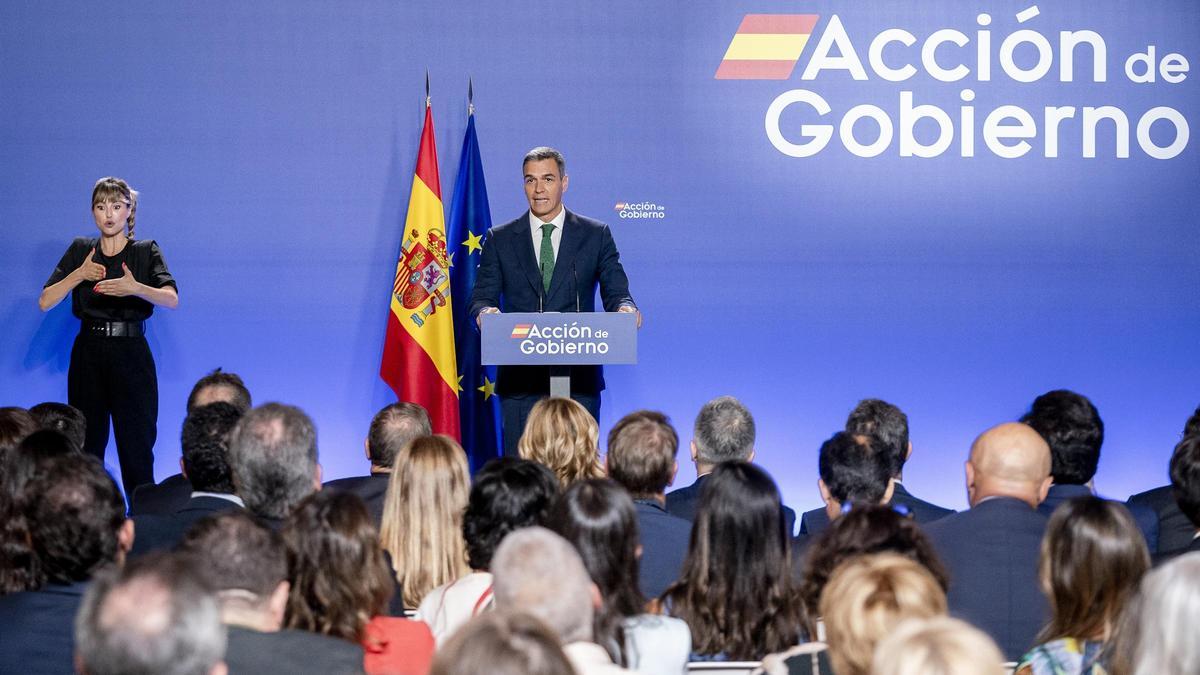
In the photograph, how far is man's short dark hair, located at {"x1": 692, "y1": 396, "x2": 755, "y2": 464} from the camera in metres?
4.38

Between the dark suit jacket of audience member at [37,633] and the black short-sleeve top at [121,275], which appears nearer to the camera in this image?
the dark suit jacket of audience member at [37,633]

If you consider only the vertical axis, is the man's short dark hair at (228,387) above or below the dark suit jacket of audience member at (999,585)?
above

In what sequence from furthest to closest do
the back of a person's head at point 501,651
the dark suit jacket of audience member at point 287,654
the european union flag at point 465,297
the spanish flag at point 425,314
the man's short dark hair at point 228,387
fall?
the european union flag at point 465,297, the spanish flag at point 425,314, the man's short dark hair at point 228,387, the dark suit jacket of audience member at point 287,654, the back of a person's head at point 501,651

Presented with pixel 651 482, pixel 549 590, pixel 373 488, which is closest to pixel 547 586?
pixel 549 590

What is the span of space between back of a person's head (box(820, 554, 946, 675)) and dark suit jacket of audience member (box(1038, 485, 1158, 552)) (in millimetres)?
1626

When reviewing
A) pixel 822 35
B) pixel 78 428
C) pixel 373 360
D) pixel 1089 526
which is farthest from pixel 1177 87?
pixel 78 428

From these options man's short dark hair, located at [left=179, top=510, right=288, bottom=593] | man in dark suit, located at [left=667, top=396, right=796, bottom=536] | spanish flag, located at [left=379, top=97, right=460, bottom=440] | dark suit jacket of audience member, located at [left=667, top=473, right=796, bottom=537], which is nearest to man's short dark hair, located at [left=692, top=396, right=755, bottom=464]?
man in dark suit, located at [left=667, top=396, right=796, bottom=536]

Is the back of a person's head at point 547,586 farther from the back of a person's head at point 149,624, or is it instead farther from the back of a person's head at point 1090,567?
the back of a person's head at point 1090,567

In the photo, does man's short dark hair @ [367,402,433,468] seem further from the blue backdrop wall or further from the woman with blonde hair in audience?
the blue backdrop wall

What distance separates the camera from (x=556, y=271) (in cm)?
600

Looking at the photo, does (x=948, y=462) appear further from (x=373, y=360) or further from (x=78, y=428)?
(x=78, y=428)

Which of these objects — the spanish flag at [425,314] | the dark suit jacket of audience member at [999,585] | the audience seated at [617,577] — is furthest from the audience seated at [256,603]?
the spanish flag at [425,314]

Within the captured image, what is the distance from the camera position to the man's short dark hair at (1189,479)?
3322mm

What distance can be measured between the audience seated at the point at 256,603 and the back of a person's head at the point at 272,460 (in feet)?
2.63
